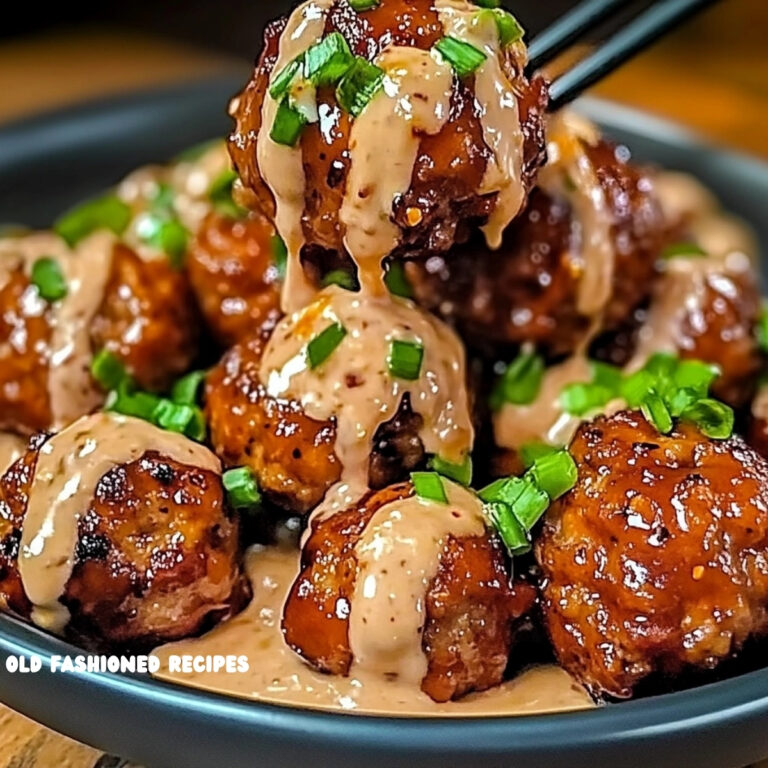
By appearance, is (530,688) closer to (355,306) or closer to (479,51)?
(355,306)

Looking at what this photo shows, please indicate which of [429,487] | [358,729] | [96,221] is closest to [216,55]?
[96,221]

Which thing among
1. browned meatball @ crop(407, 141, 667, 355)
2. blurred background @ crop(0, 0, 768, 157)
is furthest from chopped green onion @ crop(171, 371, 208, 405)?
blurred background @ crop(0, 0, 768, 157)

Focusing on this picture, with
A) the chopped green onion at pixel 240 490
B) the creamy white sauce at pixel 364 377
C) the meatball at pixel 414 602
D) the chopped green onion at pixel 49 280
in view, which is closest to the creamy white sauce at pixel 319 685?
the meatball at pixel 414 602

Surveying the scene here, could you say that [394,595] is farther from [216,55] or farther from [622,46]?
[216,55]

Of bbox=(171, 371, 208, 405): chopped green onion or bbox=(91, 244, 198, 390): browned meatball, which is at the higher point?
bbox=(91, 244, 198, 390): browned meatball

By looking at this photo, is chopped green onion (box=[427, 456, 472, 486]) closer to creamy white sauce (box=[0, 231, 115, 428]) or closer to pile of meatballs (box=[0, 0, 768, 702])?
pile of meatballs (box=[0, 0, 768, 702])

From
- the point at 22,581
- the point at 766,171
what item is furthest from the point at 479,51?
the point at 766,171

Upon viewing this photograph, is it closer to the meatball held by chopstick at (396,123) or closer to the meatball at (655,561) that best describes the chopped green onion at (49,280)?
the meatball held by chopstick at (396,123)
